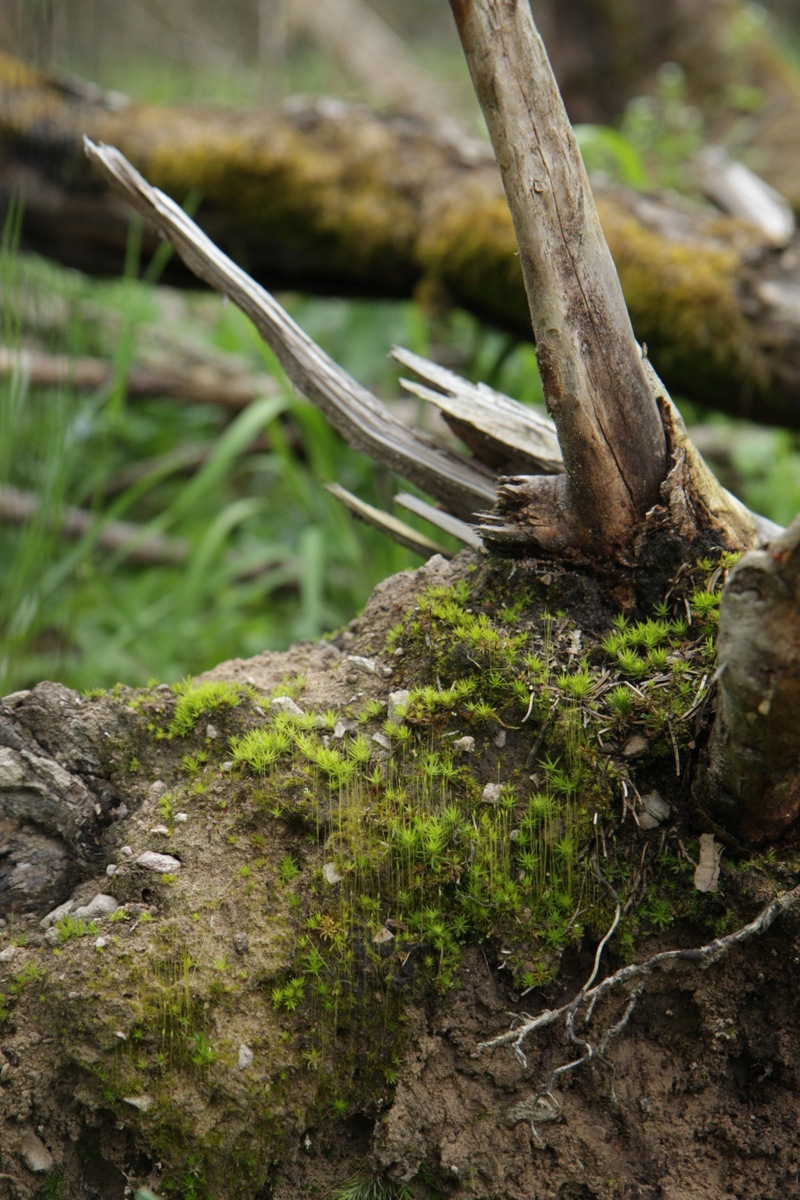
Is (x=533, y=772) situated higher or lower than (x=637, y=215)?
lower

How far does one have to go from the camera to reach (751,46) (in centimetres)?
629

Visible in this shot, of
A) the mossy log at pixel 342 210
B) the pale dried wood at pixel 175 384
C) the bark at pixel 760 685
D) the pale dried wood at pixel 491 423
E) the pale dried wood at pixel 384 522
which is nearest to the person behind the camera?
the bark at pixel 760 685

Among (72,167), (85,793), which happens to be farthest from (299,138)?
(85,793)

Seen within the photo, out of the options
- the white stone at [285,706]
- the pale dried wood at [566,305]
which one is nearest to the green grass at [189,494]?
the white stone at [285,706]

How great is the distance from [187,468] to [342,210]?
1691 millimetres

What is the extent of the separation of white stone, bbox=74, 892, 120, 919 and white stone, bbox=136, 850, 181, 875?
0.06 meters

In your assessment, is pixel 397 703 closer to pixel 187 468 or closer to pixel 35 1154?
pixel 35 1154

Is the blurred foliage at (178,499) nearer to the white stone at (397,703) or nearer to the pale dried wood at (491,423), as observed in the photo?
the pale dried wood at (491,423)

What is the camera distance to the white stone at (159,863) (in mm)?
1271

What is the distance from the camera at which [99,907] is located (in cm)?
126

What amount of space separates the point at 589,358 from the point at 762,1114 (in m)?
1.11

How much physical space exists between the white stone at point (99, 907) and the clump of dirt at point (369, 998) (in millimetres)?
15

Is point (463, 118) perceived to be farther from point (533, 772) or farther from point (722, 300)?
point (533, 772)

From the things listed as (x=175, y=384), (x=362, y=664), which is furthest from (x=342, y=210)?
(x=362, y=664)
